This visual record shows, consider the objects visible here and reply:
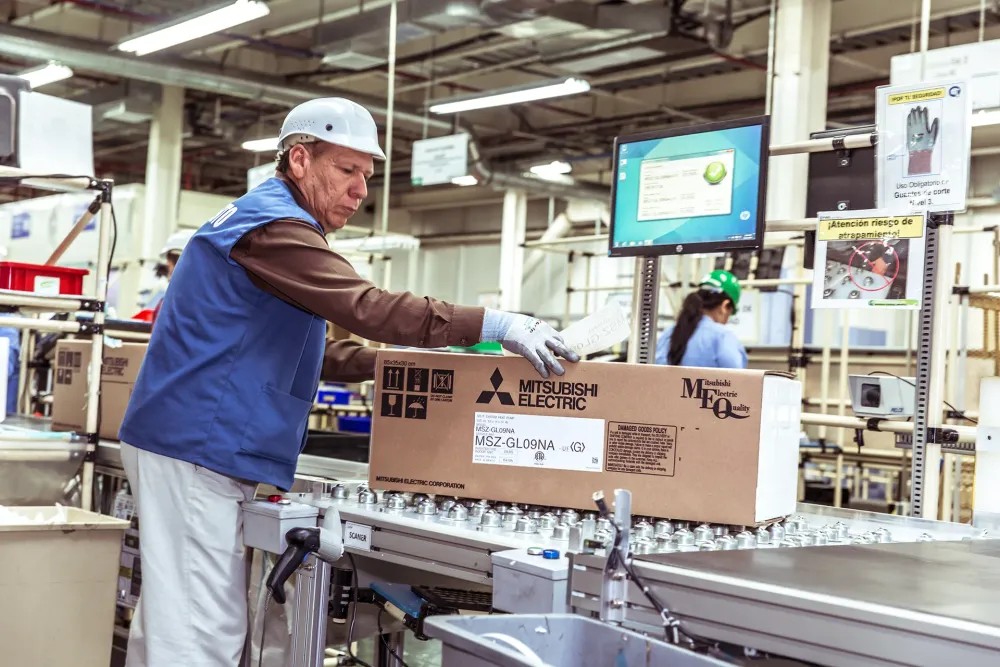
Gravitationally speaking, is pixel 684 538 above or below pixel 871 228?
below

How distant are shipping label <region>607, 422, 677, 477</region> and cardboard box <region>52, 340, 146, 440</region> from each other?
1814 mm

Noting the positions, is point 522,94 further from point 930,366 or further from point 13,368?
point 930,366

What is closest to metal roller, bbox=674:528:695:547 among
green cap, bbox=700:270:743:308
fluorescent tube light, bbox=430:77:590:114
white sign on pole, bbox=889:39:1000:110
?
green cap, bbox=700:270:743:308

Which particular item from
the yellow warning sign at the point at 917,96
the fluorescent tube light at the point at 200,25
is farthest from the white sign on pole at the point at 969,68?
the fluorescent tube light at the point at 200,25

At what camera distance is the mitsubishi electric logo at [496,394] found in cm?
195

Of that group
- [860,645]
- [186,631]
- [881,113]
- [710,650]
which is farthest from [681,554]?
[881,113]

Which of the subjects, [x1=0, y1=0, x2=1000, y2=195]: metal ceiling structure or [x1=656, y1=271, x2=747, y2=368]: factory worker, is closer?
[x1=656, y1=271, x2=747, y2=368]: factory worker

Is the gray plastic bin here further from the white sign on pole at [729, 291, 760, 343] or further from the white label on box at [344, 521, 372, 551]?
the white sign on pole at [729, 291, 760, 343]

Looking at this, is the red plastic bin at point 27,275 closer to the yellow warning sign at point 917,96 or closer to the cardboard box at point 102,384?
the cardboard box at point 102,384

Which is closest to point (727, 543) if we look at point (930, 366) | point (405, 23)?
point (930, 366)

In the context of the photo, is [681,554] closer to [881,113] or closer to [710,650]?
[710,650]

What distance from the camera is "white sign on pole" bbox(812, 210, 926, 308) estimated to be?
2496 mm

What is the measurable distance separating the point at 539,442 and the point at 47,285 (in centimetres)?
191

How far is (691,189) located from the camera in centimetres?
238
